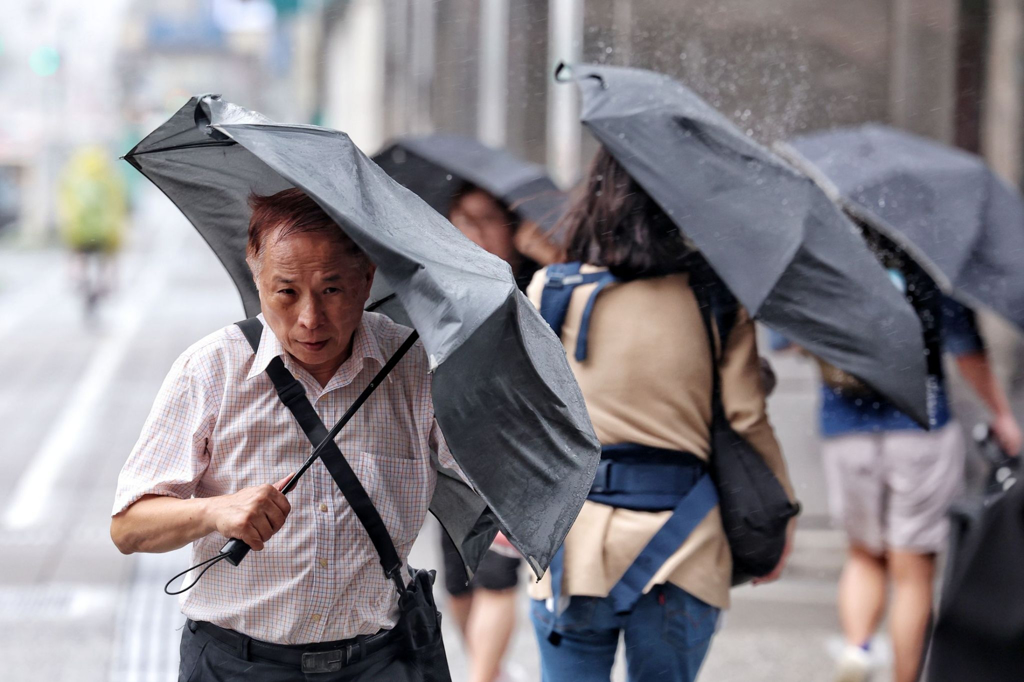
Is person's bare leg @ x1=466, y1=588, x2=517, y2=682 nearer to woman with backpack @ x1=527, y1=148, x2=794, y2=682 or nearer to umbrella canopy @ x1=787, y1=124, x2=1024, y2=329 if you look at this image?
woman with backpack @ x1=527, y1=148, x2=794, y2=682

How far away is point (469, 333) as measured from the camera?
6.04ft

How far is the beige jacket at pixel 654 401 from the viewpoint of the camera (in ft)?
10.1

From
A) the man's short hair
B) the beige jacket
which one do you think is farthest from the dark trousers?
the beige jacket

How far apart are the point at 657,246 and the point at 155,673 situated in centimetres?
284

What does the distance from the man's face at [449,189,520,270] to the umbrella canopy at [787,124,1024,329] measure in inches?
42.9

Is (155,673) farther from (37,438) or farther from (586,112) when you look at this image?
(37,438)

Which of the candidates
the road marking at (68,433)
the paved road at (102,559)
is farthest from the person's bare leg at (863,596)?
the road marking at (68,433)

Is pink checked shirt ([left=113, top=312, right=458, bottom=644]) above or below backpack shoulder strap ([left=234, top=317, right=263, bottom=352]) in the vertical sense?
below

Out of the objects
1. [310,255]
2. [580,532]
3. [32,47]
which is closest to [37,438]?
[580,532]

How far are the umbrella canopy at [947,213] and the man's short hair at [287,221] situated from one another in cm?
242

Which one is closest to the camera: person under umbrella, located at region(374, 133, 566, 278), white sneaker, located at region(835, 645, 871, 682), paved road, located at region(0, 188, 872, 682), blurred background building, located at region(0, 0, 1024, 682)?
person under umbrella, located at region(374, 133, 566, 278)

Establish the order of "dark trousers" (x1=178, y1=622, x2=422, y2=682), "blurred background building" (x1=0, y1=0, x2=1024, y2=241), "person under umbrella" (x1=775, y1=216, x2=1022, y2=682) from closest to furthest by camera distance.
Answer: "dark trousers" (x1=178, y1=622, x2=422, y2=682)
"person under umbrella" (x1=775, y1=216, x2=1022, y2=682)
"blurred background building" (x1=0, y1=0, x2=1024, y2=241)

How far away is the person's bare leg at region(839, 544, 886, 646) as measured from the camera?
461 centimetres

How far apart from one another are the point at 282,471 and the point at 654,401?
1.14m
